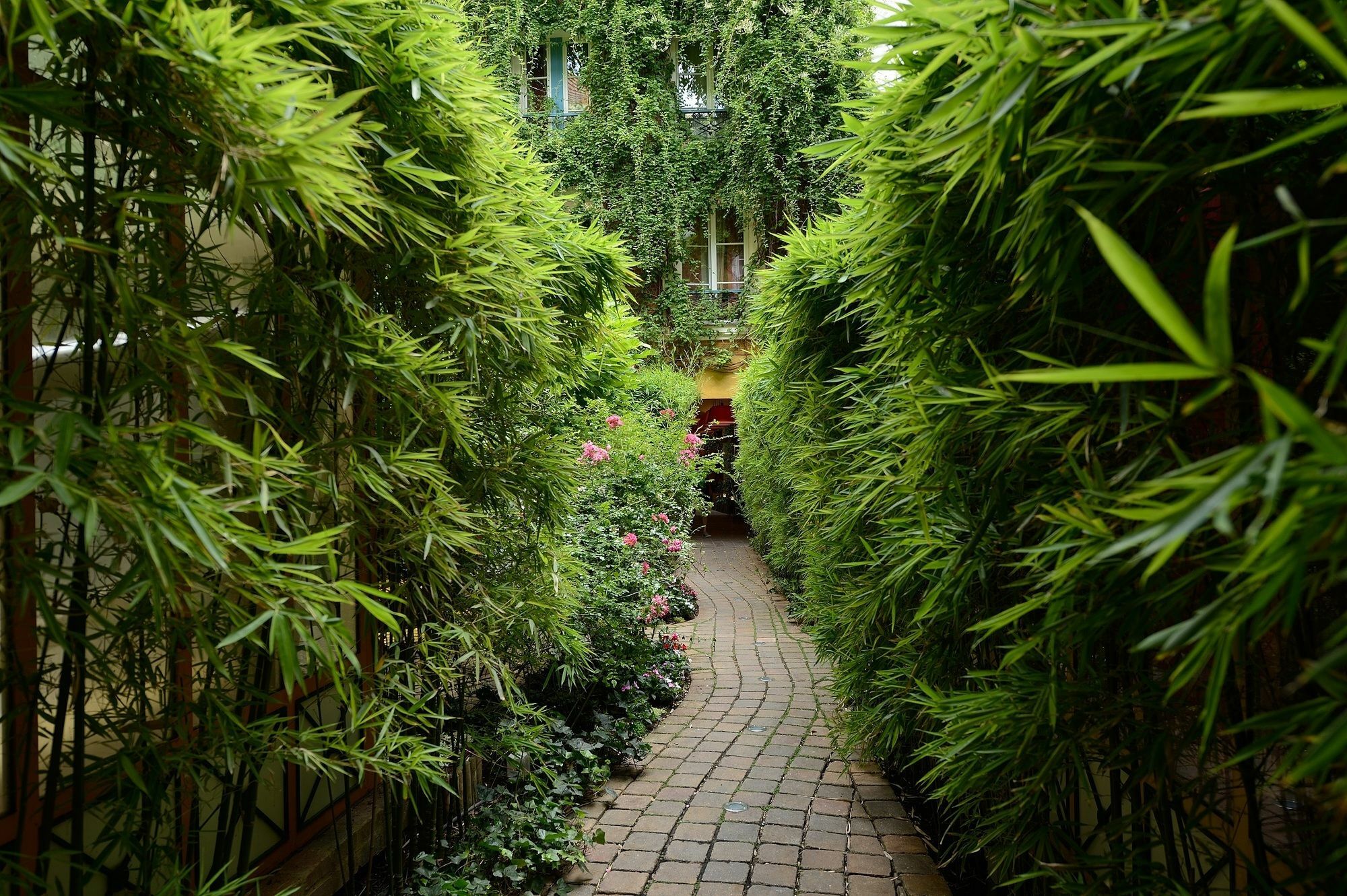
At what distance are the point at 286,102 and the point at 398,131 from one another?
0.84 m

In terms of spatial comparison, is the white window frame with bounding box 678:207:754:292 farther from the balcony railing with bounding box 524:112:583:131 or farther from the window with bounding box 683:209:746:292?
the balcony railing with bounding box 524:112:583:131

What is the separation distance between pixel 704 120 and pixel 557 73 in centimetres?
266

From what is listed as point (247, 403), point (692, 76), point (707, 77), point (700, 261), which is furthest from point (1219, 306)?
point (692, 76)

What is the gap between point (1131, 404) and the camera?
1.41 m

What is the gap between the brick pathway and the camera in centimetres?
297

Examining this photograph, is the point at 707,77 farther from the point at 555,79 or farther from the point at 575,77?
the point at 555,79

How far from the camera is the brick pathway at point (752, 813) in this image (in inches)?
117

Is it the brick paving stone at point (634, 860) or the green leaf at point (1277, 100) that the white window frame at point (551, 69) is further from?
the green leaf at point (1277, 100)

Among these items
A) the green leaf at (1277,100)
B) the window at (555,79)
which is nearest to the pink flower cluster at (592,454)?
the green leaf at (1277,100)

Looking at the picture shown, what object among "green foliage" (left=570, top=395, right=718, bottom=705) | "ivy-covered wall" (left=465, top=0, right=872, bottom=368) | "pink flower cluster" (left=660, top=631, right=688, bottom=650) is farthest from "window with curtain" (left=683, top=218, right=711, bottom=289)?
"pink flower cluster" (left=660, top=631, right=688, bottom=650)

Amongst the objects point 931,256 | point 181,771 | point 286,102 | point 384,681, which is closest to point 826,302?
point 931,256

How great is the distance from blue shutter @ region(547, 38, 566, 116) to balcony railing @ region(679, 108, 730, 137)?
2.10 m

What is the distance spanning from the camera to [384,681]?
7.20 ft

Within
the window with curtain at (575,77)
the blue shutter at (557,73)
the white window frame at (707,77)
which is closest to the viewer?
the white window frame at (707,77)
